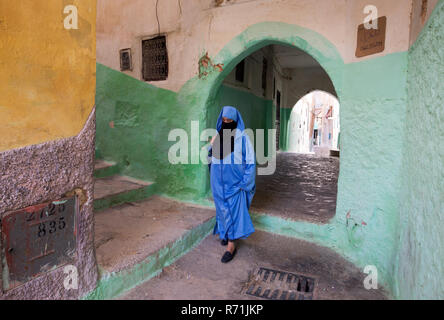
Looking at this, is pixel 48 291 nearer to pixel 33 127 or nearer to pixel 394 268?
pixel 33 127

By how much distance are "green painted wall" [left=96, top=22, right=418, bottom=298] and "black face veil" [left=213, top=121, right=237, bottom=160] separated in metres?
1.20

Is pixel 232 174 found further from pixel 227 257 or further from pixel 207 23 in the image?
pixel 207 23

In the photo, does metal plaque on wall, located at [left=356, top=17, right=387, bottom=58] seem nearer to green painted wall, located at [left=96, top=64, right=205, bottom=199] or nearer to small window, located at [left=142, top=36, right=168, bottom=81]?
green painted wall, located at [left=96, top=64, right=205, bottom=199]

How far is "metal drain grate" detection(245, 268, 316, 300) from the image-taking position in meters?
2.54

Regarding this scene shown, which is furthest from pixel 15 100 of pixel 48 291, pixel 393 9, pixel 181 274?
pixel 393 9

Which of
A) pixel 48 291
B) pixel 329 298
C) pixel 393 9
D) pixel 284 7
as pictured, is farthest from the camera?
pixel 284 7

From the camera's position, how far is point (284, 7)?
3562mm

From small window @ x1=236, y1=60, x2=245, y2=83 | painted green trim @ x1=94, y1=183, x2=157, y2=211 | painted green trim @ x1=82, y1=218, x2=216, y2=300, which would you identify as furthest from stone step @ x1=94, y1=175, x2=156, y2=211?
small window @ x1=236, y1=60, x2=245, y2=83

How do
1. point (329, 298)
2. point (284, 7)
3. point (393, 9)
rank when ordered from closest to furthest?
point (329, 298), point (393, 9), point (284, 7)

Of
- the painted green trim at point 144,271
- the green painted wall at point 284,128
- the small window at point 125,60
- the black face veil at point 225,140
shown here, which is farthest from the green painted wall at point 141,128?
the green painted wall at point 284,128

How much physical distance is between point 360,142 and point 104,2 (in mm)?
4753

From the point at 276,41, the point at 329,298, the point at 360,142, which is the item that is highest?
the point at 276,41

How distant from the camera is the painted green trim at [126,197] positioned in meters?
3.88

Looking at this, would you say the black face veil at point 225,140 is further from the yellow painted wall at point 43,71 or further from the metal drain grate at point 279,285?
the yellow painted wall at point 43,71
